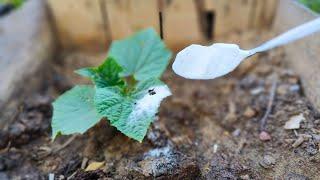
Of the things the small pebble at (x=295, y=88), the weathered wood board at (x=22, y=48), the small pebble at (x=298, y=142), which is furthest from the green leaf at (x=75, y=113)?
the small pebble at (x=295, y=88)

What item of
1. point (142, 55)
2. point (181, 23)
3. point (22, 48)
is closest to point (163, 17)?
point (181, 23)

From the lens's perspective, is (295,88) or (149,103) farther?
(295,88)

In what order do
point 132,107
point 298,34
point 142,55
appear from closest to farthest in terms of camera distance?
point 298,34
point 132,107
point 142,55

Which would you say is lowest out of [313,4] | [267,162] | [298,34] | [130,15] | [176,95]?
[176,95]

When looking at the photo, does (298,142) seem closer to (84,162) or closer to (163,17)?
(84,162)

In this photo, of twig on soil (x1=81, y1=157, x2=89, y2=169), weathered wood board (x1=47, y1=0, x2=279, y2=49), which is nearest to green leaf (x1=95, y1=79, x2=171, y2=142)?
twig on soil (x1=81, y1=157, x2=89, y2=169)

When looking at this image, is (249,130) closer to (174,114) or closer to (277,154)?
(277,154)

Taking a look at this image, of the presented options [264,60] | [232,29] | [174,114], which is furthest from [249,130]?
[232,29]

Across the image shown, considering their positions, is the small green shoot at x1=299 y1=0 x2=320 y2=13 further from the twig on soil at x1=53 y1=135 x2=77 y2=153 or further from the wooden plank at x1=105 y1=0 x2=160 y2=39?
the twig on soil at x1=53 y1=135 x2=77 y2=153
